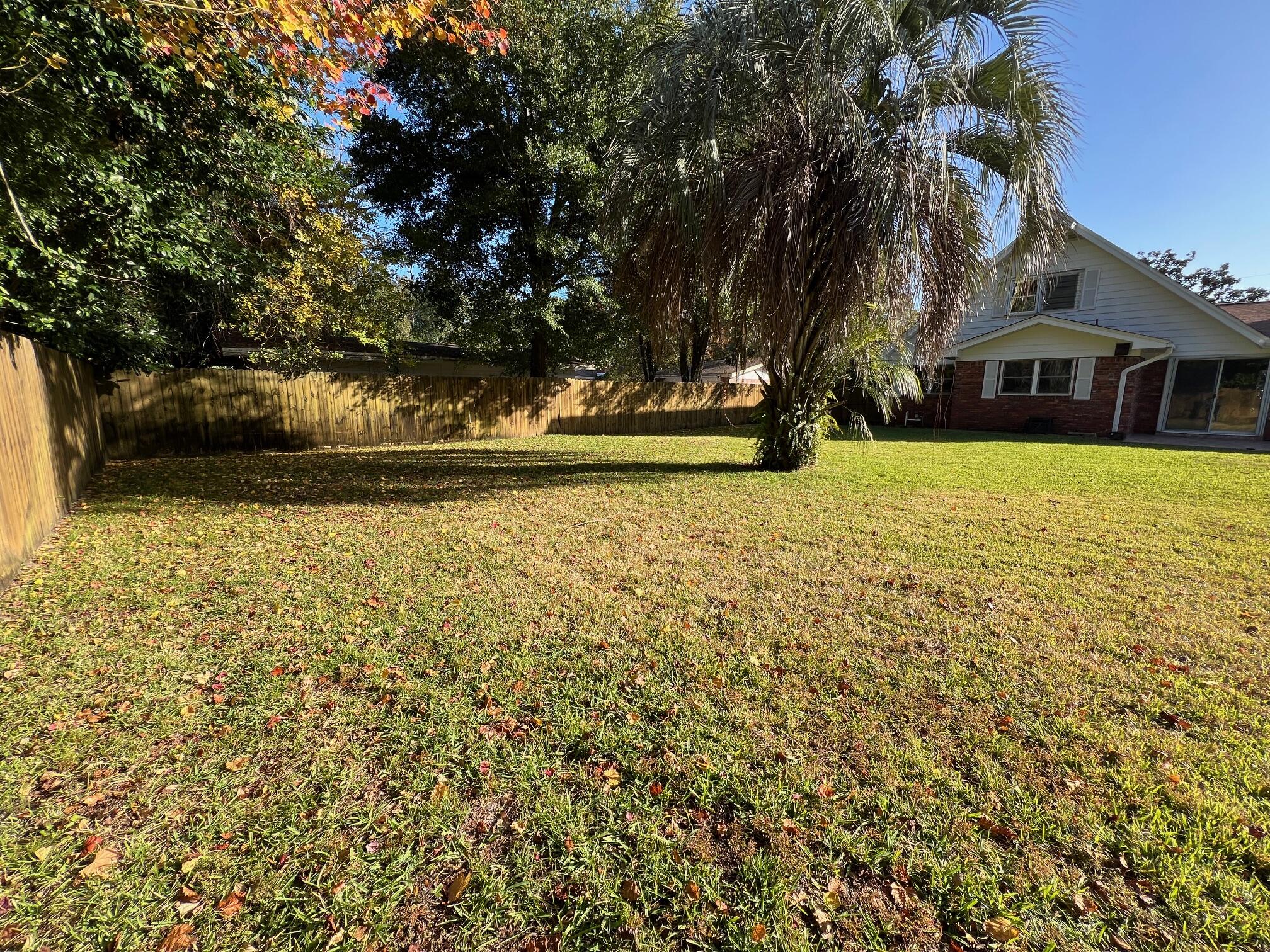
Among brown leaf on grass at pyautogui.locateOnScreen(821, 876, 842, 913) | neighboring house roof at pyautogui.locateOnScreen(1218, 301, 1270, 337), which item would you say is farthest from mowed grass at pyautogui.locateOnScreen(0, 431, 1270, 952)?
neighboring house roof at pyautogui.locateOnScreen(1218, 301, 1270, 337)

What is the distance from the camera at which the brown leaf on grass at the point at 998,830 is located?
74.8 inches

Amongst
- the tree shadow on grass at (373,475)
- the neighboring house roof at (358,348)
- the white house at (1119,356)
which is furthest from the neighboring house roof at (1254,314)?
the neighboring house roof at (358,348)

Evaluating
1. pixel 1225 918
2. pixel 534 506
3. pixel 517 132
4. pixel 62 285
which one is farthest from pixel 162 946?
pixel 517 132

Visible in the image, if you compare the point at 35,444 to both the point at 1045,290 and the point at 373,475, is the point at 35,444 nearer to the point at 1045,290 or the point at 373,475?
the point at 373,475

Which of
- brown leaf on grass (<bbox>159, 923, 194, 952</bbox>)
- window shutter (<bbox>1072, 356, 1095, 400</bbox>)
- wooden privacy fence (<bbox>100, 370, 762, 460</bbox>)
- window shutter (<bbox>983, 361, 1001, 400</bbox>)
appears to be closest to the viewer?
brown leaf on grass (<bbox>159, 923, 194, 952</bbox>)

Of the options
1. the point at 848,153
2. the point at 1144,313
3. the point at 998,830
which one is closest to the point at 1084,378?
the point at 1144,313

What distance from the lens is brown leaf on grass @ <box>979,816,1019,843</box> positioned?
1.90 metres

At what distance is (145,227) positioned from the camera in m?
5.79

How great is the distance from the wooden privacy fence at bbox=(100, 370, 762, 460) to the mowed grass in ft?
20.1

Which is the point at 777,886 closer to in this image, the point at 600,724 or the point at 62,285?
the point at 600,724

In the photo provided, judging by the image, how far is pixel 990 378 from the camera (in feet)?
55.7

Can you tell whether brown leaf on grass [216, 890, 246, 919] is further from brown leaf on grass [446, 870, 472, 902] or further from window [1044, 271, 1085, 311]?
window [1044, 271, 1085, 311]

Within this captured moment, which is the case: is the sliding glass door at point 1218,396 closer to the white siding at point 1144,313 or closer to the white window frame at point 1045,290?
the white siding at point 1144,313

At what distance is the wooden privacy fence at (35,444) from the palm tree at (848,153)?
22.4ft
